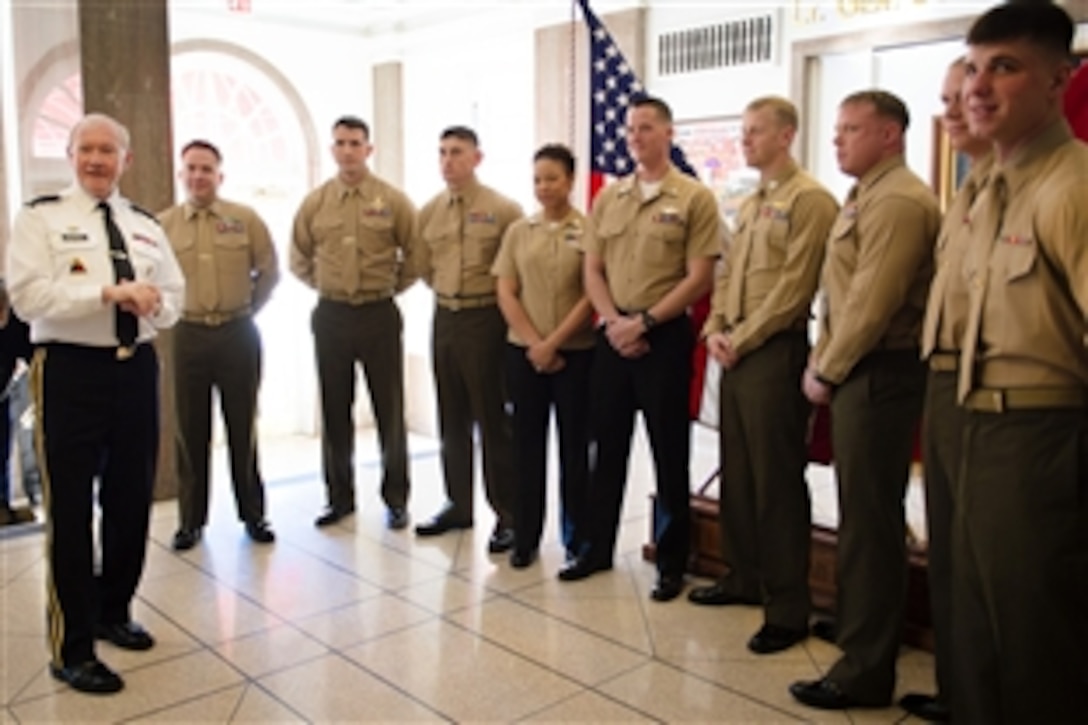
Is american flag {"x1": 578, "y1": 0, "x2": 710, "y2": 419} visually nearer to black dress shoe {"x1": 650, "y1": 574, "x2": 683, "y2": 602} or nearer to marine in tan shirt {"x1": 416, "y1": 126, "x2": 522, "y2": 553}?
marine in tan shirt {"x1": 416, "y1": 126, "x2": 522, "y2": 553}

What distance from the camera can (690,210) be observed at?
3766 millimetres

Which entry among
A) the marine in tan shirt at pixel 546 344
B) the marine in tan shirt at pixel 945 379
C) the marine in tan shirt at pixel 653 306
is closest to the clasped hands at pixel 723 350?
the marine in tan shirt at pixel 653 306

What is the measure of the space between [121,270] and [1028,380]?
8.13ft

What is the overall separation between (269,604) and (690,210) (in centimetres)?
Result: 212

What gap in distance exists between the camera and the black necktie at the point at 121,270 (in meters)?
3.12

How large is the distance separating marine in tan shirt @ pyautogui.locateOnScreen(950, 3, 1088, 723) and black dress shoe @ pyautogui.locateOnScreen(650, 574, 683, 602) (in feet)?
5.71

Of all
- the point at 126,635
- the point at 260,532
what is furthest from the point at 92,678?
the point at 260,532

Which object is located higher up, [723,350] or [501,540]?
[723,350]

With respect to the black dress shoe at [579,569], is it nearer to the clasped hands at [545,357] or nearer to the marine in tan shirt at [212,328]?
the clasped hands at [545,357]

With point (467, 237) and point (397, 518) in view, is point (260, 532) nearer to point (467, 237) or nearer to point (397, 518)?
point (397, 518)

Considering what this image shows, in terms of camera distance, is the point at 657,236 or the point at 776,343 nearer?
the point at 776,343

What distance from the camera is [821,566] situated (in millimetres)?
3727

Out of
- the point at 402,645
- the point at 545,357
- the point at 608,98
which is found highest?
the point at 608,98

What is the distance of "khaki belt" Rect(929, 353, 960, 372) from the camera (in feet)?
7.90
